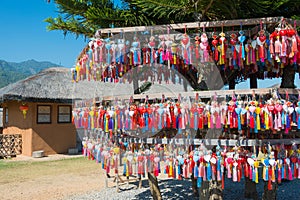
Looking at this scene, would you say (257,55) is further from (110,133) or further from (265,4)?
(110,133)

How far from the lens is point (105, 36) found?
12.2 ft

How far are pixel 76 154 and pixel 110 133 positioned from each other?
10.5m

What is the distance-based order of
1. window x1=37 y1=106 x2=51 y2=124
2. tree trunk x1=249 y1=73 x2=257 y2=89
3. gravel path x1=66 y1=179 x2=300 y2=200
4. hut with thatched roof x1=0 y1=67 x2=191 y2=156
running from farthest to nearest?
window x1=37 y1=106 x2=51 y2=124
hut with thatched roof x1=0 y1=67 x2=191 y2=156
gravel path x1=66 y1=179 x2=300 y2=200
tree trunk x1=249 y1=73 x2=257 y2=89

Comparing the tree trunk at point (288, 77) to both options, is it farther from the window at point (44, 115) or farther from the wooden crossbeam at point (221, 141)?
the window at point (44, 115)

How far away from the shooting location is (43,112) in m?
13.5

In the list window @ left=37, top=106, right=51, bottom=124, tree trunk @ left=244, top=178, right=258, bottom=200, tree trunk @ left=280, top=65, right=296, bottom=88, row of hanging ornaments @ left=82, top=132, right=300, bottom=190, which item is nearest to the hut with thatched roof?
window @ left=37, top=106, right=51, bottom=124

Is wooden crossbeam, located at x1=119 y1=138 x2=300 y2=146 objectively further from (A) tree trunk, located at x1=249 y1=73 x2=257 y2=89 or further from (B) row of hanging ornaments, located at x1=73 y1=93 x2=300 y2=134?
(A) tree trunk, located at x1=249 y1=73 x2=257 y2=89

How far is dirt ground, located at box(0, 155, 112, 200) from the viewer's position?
693 centimetres

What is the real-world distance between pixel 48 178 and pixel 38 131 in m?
4.96

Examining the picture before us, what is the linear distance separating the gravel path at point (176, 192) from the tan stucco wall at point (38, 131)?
6.94 meters

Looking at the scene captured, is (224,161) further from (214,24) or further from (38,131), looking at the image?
(38,131)

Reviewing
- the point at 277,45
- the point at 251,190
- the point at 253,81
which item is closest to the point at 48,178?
the point at 251,190

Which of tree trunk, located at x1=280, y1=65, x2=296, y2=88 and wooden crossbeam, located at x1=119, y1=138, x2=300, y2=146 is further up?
tree trunk, located at x1=280, y1=65, x2=296, y2=88

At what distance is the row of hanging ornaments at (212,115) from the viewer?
2789 mm
